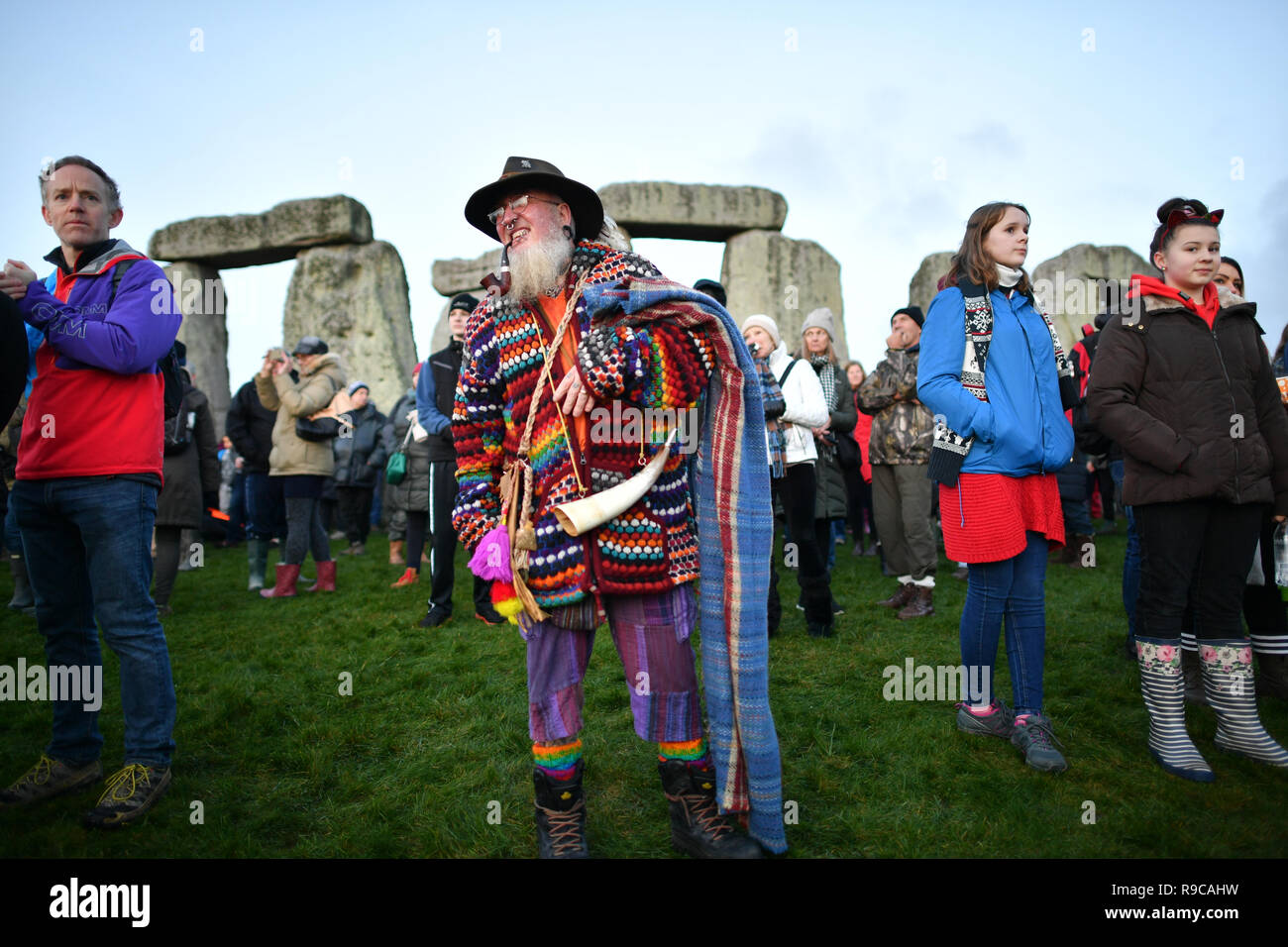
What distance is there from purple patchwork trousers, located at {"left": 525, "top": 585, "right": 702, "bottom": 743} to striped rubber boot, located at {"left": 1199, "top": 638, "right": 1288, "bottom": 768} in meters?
2.29

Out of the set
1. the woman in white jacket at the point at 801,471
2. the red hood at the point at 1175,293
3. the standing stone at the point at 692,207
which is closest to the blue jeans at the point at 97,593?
the woman in white jacket at the point at 801,471

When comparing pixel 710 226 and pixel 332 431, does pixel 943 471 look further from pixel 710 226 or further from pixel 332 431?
pixel 710 226

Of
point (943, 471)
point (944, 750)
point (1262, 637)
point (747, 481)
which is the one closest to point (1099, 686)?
point (1262, 637)

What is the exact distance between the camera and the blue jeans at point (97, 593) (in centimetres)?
293

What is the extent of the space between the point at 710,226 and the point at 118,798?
1312cm

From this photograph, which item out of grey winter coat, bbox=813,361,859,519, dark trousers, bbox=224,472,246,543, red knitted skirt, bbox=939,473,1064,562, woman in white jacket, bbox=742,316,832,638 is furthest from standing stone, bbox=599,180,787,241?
red knitted skirt, bbox=939,473,1064,562

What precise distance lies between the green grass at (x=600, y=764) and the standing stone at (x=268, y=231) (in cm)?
1124

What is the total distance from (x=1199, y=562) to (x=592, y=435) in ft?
8.67

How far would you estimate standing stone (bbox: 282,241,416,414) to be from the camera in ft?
48.9

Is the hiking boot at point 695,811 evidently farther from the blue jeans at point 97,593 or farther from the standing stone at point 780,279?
the standing stone at point 780,279

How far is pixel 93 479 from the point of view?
2930 mm

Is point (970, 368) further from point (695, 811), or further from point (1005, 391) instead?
point (695, 811)

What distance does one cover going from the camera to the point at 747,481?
2586 mm

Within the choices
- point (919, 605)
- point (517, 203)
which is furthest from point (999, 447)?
point (919, 605)
